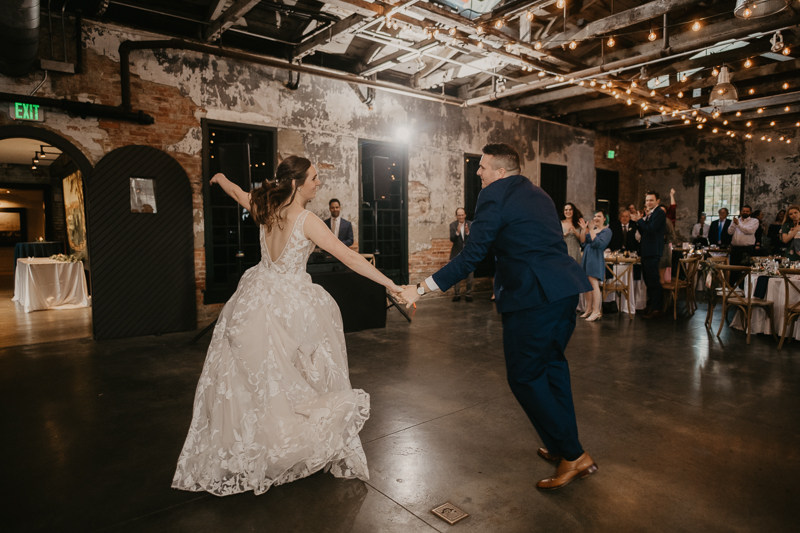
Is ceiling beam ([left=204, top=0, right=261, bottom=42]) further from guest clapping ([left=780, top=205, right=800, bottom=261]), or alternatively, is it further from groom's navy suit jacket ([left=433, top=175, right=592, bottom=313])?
guest clapping ([left=780, top=205, right=800, bottom=261])

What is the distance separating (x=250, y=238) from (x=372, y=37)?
357 centimetres

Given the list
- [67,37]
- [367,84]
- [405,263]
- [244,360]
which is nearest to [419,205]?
[405,263]

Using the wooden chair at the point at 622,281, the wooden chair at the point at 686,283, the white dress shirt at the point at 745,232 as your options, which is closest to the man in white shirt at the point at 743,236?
the white dress shirt at the point at 745,232

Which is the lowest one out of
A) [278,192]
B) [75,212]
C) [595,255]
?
[595,255]

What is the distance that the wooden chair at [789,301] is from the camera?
16.9ft

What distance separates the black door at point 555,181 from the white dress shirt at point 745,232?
3.66m

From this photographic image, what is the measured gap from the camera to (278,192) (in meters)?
2.64

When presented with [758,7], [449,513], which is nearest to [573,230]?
[758,7]

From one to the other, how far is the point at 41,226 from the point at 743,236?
19.9 m

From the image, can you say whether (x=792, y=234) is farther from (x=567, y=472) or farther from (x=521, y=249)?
(x=521, y=249)

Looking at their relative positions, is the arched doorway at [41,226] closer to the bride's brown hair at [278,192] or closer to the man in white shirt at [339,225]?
the man in white shirt at [339,225]

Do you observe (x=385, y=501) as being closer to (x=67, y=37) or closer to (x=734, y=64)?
(x=67, y=37)

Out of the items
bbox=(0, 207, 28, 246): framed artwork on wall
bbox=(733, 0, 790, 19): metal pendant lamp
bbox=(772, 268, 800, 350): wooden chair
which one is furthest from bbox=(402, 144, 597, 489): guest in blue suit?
bbox=(0, 207, 28, 246): framed artwork on wall

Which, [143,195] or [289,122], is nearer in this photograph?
[143,195]
